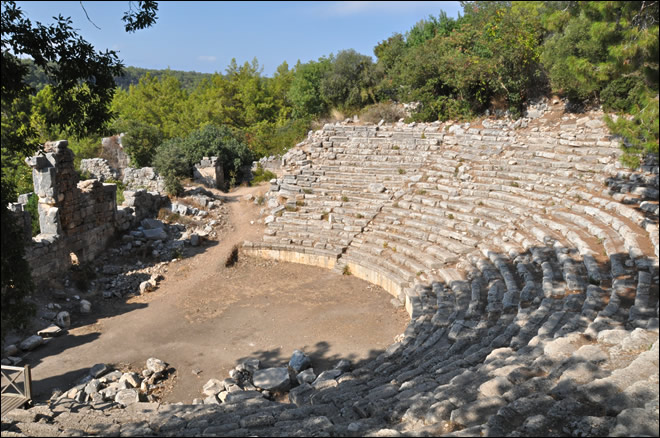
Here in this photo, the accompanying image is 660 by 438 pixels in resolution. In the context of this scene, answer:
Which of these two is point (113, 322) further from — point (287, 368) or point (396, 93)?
point (396, 93)

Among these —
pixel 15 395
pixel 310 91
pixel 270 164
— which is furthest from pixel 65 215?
pixel 310 91

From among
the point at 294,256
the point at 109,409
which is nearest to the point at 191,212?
the point at 294,256

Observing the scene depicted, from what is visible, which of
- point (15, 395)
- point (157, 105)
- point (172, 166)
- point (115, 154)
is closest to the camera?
point (15, 395)

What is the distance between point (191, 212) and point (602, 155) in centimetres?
1250

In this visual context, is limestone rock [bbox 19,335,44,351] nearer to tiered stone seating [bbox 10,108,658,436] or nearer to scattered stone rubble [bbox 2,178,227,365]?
scattered stone rubble [bbox 2,178,227,365]

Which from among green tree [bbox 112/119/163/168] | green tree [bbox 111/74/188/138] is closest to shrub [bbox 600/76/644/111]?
green tree [bbox 112/119/163/168]

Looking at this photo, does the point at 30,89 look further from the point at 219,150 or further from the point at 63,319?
the point at 219,150

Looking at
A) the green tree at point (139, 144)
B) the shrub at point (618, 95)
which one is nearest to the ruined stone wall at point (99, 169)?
the green tree at point (139, 144)

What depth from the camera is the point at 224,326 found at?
10.9m

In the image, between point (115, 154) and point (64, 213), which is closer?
point (64, 213)

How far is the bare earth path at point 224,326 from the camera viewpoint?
9430 mm

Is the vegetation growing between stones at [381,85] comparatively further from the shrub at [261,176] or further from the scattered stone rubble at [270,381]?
the scattered stone rubble at [270,381]

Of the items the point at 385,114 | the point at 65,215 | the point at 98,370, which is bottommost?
the point at 98,370

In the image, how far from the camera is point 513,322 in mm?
7770
